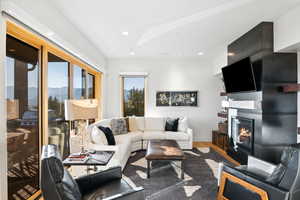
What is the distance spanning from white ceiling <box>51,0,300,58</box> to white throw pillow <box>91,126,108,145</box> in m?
1.92

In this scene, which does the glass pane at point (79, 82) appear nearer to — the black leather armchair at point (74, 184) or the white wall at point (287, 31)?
the black leather armchair at point (74, 184)

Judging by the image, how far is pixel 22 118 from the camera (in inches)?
82.1

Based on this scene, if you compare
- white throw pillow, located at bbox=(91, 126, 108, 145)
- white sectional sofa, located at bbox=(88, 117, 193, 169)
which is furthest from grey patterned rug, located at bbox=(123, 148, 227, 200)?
white throw pillow, located at bbox=(91, 126, 108, 145)

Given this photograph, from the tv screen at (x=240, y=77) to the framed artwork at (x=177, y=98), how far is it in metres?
1.48

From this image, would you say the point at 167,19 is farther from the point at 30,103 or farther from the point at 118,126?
the point at 118,126

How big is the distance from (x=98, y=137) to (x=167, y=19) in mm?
2443

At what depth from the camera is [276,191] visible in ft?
5.27

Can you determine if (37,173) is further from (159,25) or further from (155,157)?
(159,25)

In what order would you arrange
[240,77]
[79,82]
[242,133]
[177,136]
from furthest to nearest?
[177,136] → [79,82] → [242,133] → [240,77]

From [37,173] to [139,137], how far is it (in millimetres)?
2551

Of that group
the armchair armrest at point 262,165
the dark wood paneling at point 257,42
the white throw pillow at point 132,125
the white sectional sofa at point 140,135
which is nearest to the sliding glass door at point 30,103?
the white sectional sofa at point 140,135

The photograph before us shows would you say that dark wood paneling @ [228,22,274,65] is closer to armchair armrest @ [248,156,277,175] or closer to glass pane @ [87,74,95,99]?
armchair armrest @ [248,156,277,175]

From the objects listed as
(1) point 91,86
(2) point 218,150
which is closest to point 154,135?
(2) point 218,150

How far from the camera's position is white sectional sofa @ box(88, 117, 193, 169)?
331 cm
